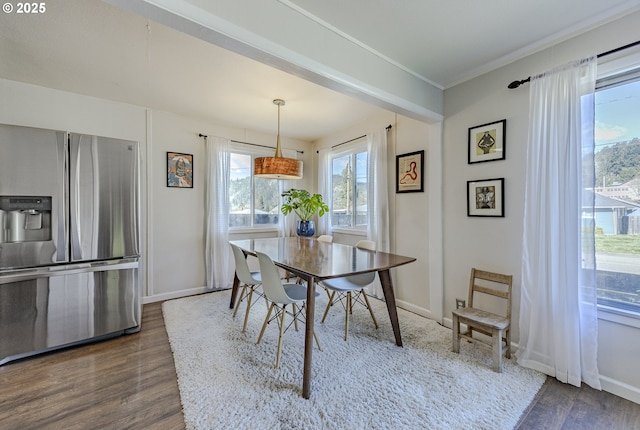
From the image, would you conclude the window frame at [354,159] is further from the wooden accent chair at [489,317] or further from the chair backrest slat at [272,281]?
the chair backrest slat at [272,281]

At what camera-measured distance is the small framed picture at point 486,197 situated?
89.7 inches

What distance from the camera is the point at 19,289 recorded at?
2.07 meters

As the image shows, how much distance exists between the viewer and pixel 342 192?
14.0 feet

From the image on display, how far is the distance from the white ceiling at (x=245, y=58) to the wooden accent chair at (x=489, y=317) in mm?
1851

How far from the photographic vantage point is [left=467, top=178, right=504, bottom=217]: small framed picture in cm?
228

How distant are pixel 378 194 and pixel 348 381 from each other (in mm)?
2201

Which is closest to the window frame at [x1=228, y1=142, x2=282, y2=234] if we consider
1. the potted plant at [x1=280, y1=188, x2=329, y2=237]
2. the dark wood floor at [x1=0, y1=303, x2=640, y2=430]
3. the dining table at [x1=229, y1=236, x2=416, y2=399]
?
the potted plant at [x1=280, y1=188, x2=329, y2=237]

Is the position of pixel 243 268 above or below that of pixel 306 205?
below

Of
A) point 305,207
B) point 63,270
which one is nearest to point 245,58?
point 305,207

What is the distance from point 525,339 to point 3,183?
4235mm

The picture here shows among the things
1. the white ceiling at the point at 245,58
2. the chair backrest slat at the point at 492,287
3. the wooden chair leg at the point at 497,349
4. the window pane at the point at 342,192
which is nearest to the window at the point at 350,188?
the window pane at the point at 342,192

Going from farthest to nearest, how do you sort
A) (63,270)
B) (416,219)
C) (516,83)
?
1. (416,219)
2. (63,270)
3. (516,83)

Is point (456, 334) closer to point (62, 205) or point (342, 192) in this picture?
point (342, 192)

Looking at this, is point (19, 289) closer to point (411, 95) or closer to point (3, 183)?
point (3, 183)
